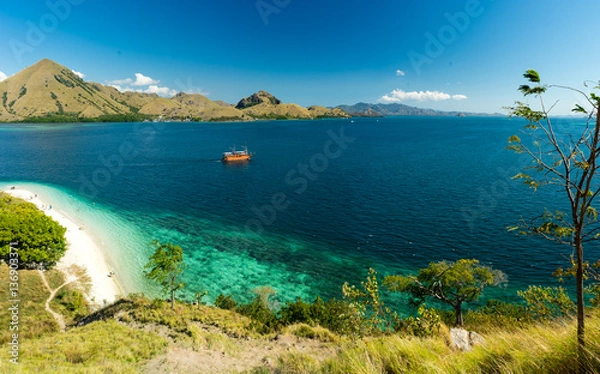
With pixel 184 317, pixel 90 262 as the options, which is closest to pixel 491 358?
pixel 184 317

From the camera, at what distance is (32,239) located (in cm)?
4053

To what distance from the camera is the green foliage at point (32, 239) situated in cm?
3912

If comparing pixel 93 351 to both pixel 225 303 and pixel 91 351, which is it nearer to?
pixel 91 351

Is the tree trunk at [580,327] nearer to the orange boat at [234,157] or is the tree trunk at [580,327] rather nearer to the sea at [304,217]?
the sea at [304,217]

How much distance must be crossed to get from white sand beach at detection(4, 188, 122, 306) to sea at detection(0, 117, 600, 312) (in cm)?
151

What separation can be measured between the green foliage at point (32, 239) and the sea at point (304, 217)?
8.13 meters

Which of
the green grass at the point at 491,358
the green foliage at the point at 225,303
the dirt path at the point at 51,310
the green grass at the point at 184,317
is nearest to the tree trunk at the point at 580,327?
the green grass at the point at 491,358

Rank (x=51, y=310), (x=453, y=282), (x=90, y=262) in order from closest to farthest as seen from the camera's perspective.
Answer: (x=453, y=282) < (x=51, y=310) < (x=90, y=262)

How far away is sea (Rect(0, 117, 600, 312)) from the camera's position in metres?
43.5

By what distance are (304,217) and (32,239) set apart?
4571 centimetres

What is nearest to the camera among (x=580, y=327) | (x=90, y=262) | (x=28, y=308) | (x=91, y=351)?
(x=580, y=327)

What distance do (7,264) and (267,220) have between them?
41.3 meters

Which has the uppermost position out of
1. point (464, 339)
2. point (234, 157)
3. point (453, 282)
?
point (234, 157)

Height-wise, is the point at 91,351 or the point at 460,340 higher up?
the point at 460,340
